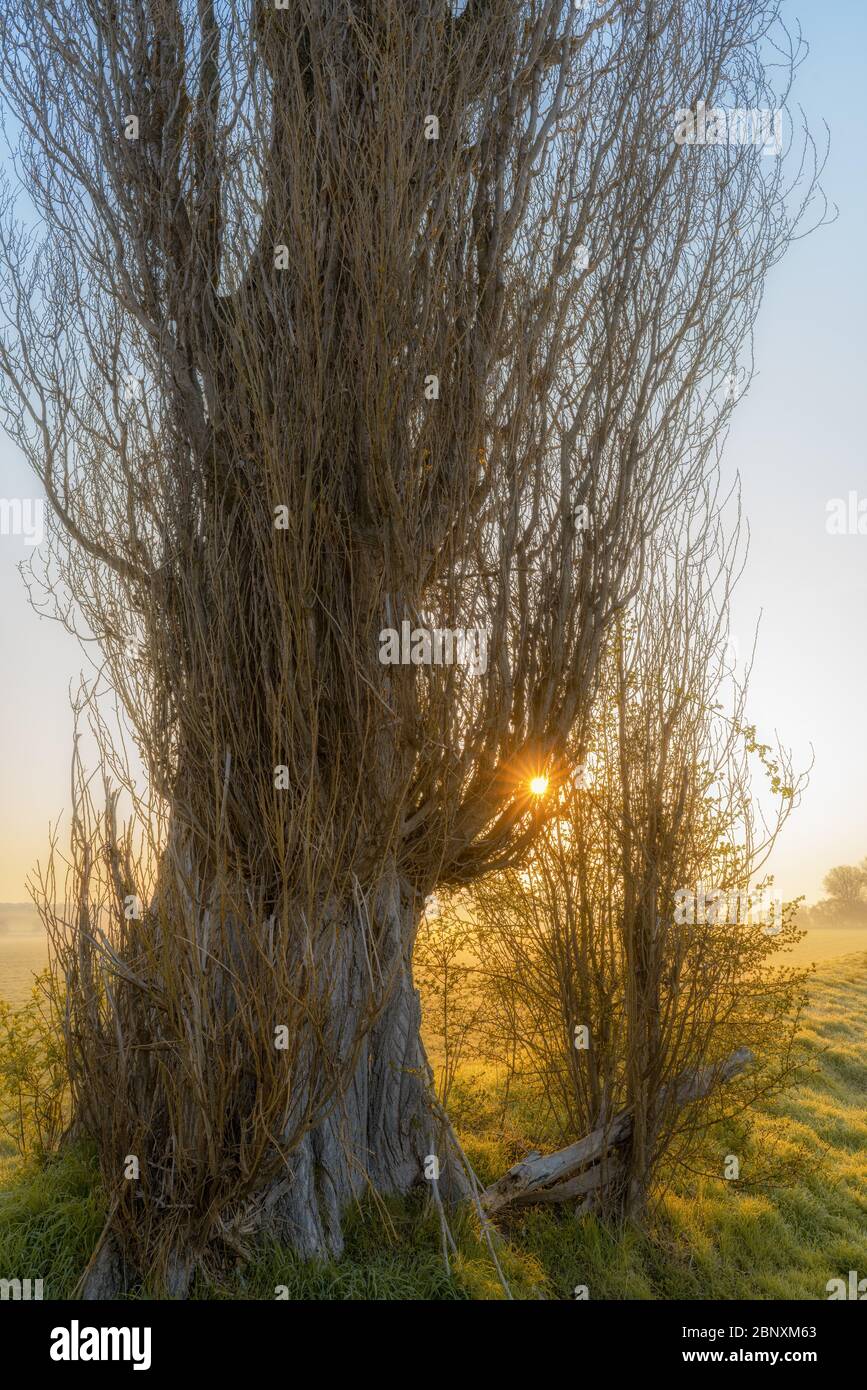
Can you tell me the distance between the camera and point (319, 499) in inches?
179

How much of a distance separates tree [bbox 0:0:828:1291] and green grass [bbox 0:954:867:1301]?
0.79ft

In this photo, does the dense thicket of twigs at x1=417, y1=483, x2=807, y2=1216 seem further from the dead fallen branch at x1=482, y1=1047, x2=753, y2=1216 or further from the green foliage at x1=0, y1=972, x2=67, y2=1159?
the green foliage at x1=0, y1=972, x2=67, y2=1159

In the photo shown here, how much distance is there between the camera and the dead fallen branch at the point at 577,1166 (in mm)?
5555

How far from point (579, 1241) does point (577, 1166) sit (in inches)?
15.0

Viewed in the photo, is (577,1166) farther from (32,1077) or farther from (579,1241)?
(32,1077)

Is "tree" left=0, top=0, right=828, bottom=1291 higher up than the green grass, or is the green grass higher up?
"tree" left=0, top=0, right=828, bottom=1291

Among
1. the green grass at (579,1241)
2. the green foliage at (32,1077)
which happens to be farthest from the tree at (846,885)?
the green foliage at (32,1077)

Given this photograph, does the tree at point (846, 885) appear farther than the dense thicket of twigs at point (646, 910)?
Yes

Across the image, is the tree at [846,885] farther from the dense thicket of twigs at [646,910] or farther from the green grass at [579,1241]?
the dense thicket of twigs at [646,910]

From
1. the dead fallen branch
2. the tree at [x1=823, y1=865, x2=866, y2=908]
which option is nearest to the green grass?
the dead fallen branch

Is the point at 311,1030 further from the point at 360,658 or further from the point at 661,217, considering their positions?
the point at 661,217

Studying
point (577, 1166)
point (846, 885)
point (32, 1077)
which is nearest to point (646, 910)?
point (577, 1166)

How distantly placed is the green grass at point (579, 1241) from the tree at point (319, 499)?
242mm

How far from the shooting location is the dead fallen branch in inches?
219
